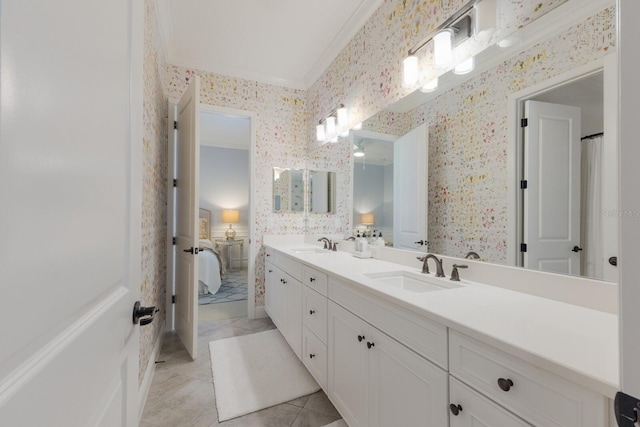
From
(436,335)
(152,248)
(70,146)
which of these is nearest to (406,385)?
(436,335)

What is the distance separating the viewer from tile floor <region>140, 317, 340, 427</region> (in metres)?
1.61

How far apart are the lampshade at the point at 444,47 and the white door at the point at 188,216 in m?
1.79

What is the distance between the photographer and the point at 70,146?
46 centimetres

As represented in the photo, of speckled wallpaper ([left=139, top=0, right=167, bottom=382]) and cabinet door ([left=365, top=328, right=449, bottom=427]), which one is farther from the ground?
speckled wallpaper ([left=139, top=0, right=167, bottom=382])

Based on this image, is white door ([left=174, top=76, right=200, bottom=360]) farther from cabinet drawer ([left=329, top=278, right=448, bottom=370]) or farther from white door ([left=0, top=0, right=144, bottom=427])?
white door ([left=0, top=0, right=144, bottom=427])

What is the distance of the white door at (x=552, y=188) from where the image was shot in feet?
3.48

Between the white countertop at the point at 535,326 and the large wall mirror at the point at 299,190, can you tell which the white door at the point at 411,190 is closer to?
the white countertop at the point at 535,326

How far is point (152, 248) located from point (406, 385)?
80.4 inches

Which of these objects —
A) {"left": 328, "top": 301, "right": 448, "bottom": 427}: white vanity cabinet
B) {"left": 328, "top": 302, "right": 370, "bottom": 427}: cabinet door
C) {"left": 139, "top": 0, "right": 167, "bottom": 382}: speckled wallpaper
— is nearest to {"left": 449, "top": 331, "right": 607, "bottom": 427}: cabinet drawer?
{"left": 328, "top": 301, "right": 448, "bottom": 427}: white vanity cabinet

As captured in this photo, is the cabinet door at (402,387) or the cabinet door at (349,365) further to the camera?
the cabinet door at (349,365)

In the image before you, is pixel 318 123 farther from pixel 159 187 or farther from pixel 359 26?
pixel 159 187

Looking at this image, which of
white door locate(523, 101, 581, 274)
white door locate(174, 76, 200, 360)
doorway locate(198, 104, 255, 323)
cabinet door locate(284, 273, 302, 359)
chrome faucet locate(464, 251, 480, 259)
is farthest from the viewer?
doorway locate(198, 104, 255, 323)

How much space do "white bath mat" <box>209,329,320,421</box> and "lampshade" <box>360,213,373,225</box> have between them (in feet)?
4.11

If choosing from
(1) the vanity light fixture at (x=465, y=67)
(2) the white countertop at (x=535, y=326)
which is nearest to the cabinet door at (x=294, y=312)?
(2) the white countertop at (x=535, y=326)
